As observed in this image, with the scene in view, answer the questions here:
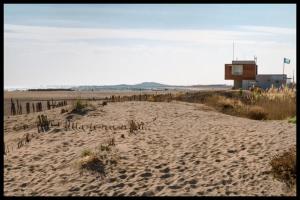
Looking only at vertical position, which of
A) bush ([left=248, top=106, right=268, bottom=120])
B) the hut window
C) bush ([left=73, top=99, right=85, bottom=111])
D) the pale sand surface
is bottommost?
the pale sand surface

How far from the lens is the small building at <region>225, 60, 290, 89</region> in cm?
6209

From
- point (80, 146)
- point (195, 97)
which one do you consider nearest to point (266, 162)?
point (80, 146)

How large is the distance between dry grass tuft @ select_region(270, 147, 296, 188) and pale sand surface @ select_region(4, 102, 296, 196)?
178 mm

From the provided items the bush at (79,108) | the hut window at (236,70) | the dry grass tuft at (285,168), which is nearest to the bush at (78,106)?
the bush at (79,108)

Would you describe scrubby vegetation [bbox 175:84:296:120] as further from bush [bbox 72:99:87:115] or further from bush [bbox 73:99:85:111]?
bush [bbox 73:99:85:111]

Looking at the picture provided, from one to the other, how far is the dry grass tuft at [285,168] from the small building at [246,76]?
167 ft

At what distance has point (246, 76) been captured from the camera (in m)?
62.6

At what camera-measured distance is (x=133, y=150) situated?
540 inches

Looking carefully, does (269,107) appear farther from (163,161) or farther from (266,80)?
(266,80)

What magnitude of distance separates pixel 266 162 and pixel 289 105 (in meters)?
12.8

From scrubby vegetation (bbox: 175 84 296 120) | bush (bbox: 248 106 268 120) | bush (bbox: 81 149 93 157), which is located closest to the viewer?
bush (bbox: 81 149 93 157)

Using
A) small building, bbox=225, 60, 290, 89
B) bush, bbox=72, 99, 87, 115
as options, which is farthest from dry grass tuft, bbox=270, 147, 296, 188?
small building, bbox=225, 60, 290, 89

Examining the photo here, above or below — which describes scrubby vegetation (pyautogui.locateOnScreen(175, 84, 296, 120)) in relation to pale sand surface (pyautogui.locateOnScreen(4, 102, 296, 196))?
above

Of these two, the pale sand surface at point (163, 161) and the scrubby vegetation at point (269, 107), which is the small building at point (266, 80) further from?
the pale sand surface at point (163, 161)
